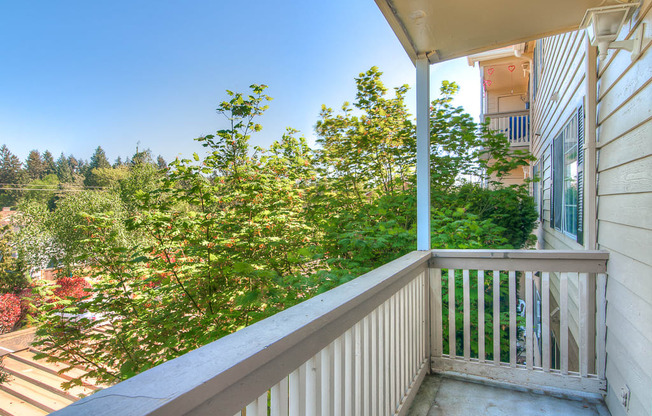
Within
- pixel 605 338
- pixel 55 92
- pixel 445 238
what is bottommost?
pixel 605 338

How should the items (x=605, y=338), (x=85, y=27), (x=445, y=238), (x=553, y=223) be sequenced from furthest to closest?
(x=85, y=27) → (x=553, y=223) → (x=445, y=238) → (x=605, y=338)

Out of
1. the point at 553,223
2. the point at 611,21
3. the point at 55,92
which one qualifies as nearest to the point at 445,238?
the point at 611,21

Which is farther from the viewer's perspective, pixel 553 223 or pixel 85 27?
pixel 85 27

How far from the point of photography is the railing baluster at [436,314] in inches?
89.3

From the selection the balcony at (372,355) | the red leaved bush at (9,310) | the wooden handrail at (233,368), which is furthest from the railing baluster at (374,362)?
the red leaved bush at (9,310)

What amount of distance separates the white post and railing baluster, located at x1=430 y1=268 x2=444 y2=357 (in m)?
0.21

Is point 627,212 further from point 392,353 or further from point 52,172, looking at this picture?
point 52,172

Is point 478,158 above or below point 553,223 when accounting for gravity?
above

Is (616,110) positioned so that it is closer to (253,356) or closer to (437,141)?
(253,356)

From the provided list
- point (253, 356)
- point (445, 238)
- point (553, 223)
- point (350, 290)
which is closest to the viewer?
point (253, 356)

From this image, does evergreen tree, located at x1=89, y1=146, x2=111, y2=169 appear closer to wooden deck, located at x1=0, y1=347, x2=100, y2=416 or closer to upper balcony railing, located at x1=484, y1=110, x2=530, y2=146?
wooden deck, located at x1=0, y1=347, x2=100, y2=416

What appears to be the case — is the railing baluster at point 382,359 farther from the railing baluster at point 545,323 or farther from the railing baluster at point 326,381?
the railing baluster at point 545,323

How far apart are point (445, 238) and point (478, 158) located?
1.99 m

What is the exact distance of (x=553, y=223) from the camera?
438 centimetres
